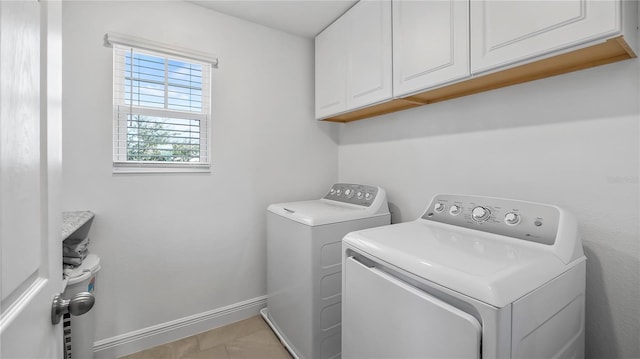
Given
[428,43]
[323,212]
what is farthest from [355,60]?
[323,212]

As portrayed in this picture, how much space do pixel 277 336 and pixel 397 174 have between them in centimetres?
147

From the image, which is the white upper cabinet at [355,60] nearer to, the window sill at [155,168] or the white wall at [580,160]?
the white wall at [580,160]

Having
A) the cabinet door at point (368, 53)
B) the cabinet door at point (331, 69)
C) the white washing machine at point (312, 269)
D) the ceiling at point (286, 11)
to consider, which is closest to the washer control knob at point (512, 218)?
the white washing machine at point (312, 269)

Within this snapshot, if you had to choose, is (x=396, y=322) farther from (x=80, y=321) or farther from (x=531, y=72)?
(x=80, y=321)

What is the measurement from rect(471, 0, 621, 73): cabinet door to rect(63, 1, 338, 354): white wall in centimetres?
151

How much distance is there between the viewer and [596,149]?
115 centimetres

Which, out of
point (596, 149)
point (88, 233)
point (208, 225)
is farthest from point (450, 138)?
point (88, 233)

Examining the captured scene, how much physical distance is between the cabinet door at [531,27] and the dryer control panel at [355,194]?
100 cm

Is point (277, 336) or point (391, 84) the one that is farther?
point (277, 336)

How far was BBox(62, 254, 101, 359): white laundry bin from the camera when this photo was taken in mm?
1384

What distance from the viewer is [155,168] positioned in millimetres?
1839

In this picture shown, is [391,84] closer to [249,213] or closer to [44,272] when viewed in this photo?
[249,213]

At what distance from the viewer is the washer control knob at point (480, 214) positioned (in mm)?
1235

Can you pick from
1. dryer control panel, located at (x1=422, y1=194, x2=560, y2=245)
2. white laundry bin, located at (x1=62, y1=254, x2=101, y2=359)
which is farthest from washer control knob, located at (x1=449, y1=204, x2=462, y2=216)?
white laundry bin, located at (x1=62, y1=254, x2=101, y2=359)
